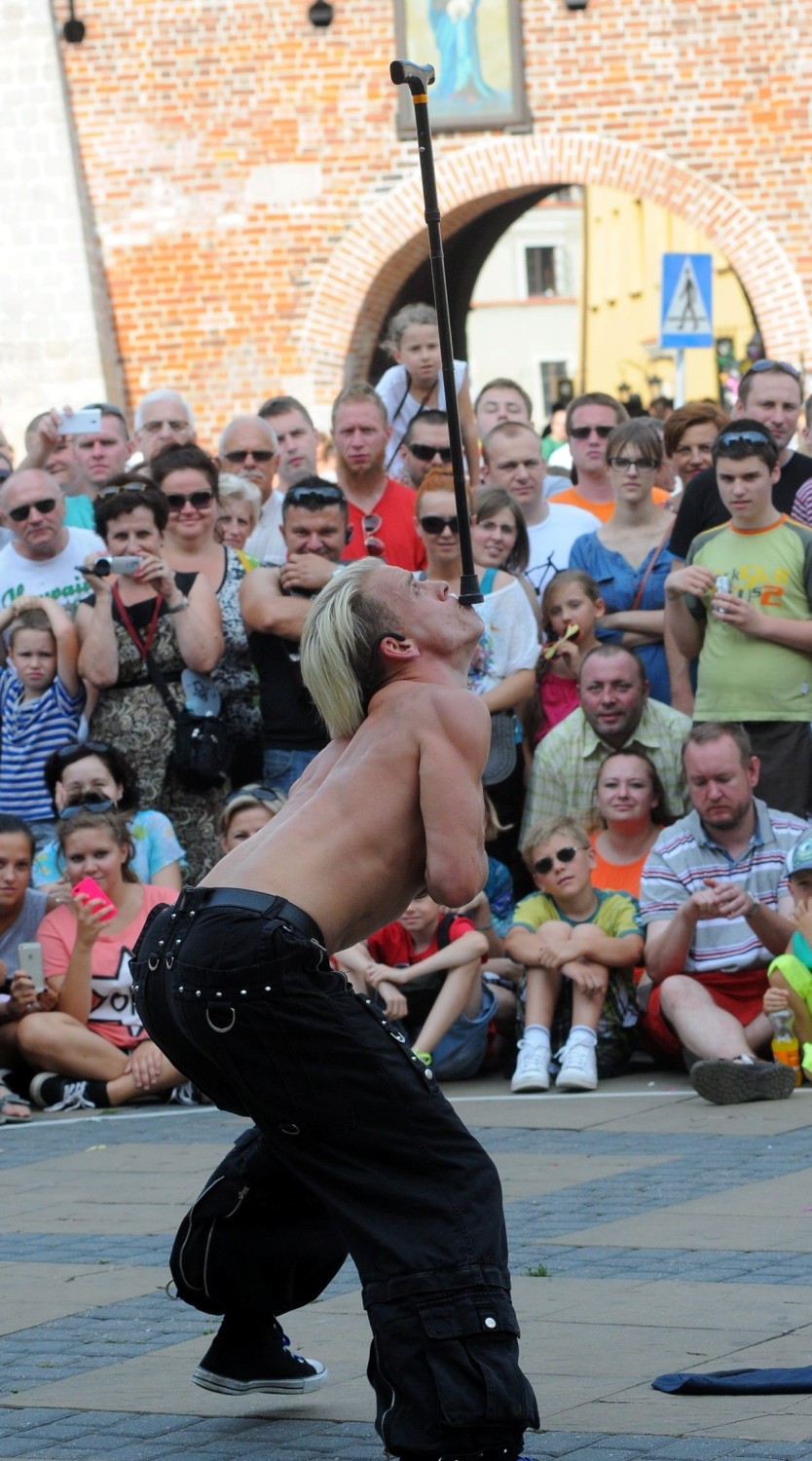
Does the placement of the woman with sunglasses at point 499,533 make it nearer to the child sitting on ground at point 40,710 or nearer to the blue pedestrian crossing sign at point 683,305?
the child sitting on ground at point 40,710

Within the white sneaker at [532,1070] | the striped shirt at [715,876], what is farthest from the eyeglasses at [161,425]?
the white sneaker at [532,1070]

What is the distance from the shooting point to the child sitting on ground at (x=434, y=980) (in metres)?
7.97

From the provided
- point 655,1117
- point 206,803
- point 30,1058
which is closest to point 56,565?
point 206,803

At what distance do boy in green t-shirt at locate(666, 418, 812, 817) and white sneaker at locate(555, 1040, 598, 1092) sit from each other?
49.8 inches

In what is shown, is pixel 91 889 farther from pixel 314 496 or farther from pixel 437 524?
pixel 437 524

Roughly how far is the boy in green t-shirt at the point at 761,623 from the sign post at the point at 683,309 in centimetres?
534

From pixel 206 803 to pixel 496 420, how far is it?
9.82 feet

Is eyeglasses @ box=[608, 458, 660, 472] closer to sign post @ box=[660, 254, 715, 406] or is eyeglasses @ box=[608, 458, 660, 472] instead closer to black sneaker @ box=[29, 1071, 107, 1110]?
A: black sneaker @ box=[29, 1071, 107, 1110]

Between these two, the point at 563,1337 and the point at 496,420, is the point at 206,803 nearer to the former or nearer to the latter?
the point at 496,420

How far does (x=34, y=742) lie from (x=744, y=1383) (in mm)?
5215

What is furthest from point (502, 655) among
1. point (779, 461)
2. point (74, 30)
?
point (74, 30)

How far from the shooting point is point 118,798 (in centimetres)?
820

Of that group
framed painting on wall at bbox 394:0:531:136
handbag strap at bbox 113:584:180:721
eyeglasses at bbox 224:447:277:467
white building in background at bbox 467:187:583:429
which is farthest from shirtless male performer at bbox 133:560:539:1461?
white building in background at bbox 467:187:583:429

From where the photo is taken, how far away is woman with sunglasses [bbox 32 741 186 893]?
8133 mm
